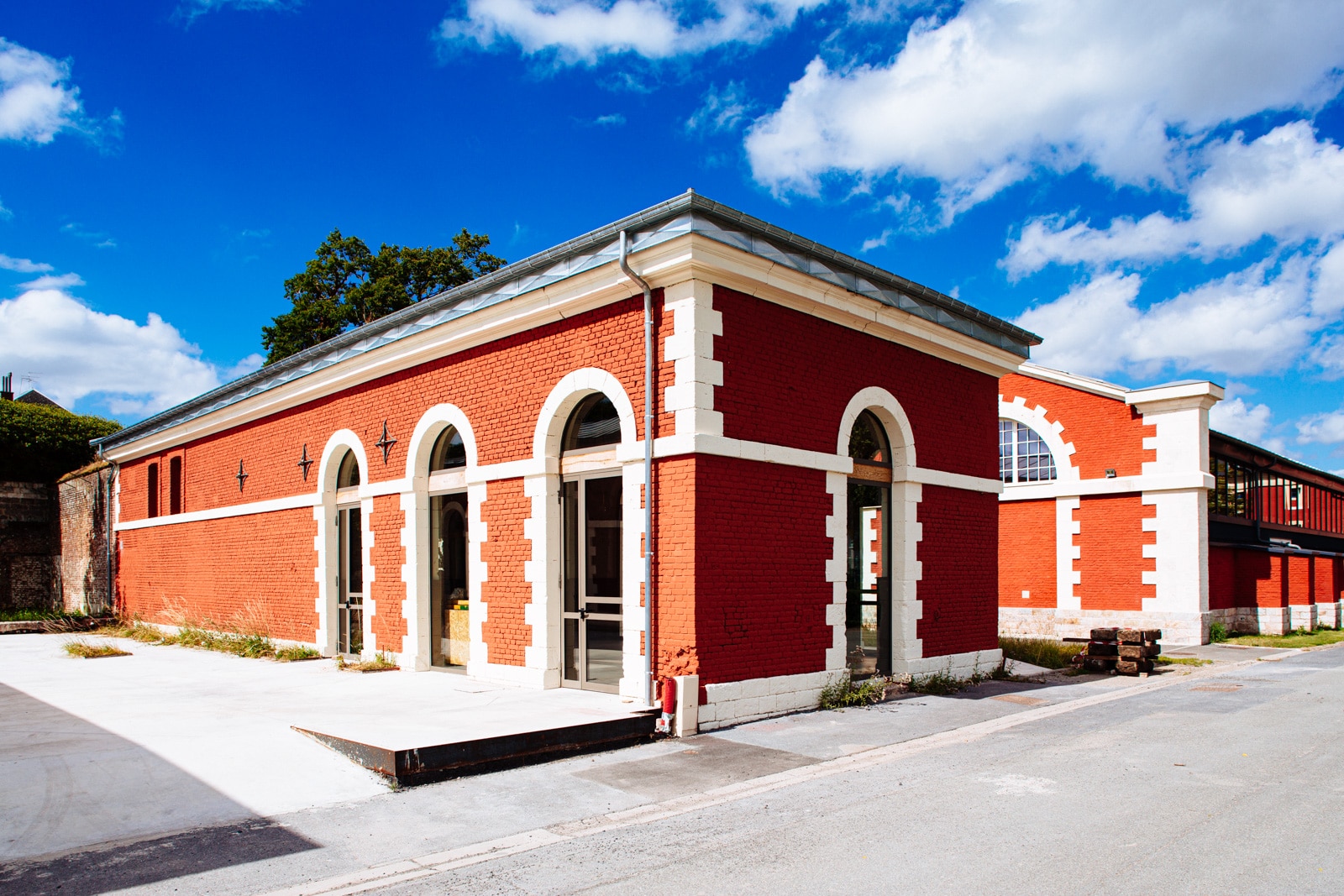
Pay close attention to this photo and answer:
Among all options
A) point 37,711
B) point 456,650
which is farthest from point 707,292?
point 37,711

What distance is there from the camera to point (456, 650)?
1177 cm

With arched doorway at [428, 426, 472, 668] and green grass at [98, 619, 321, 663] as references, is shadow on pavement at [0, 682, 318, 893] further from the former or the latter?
green grass at [98, 619, 321, 663]

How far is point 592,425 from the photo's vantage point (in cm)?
990

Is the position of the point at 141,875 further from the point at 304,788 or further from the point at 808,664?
the point at 808,664

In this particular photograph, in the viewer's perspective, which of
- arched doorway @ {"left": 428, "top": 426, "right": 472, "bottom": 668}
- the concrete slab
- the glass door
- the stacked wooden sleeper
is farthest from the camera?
the glass door

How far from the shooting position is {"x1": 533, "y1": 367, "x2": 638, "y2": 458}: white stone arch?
9.04 metres

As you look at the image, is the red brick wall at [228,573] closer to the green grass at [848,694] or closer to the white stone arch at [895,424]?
the green grass at [848,694]

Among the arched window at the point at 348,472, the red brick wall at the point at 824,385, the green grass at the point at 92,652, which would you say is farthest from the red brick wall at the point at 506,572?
the green grass at the point at 92,652

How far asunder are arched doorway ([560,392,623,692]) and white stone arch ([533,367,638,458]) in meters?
0.15

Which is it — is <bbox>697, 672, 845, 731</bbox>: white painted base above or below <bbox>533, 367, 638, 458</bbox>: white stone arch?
below

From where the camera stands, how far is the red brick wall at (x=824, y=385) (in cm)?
885

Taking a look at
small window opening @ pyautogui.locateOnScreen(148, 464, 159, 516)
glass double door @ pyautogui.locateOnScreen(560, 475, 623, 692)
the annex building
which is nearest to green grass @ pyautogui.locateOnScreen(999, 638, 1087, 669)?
the annex building

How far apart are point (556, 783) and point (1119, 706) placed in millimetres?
6903

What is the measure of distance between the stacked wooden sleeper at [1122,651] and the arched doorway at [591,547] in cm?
797
